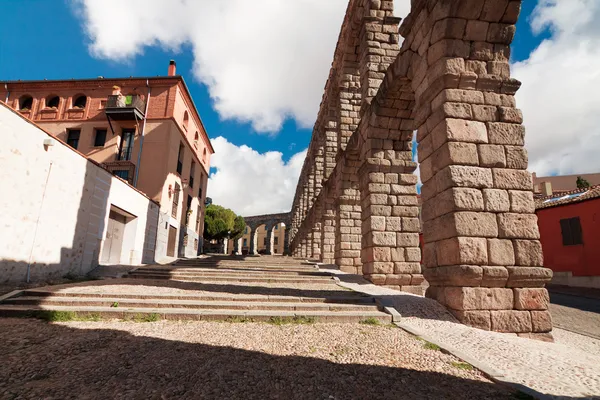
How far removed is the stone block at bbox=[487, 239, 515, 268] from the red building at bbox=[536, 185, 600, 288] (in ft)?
44.5

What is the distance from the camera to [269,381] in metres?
2.40

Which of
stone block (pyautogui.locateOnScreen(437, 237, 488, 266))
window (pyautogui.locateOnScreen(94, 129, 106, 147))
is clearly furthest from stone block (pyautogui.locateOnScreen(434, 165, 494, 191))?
window (pyautogui.locateOnScreen(94, 129, 106, 147))

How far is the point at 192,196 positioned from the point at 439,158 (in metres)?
18.0

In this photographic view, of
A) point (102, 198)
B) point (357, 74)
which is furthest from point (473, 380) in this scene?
point (357, 74)

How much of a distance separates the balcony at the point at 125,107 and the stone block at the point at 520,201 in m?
16.5

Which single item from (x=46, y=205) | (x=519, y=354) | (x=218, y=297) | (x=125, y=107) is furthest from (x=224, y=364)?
(x=125, y=107)

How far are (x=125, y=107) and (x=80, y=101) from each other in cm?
412

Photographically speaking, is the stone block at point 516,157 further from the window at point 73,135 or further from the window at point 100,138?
the window at point 73,135

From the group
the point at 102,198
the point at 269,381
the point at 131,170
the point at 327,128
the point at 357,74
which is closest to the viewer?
the point at 269,381

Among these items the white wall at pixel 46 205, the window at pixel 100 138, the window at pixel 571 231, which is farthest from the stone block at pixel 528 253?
the window at pixel 100 138

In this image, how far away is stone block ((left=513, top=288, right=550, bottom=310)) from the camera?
4.14 meters

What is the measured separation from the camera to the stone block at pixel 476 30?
4.90 meters

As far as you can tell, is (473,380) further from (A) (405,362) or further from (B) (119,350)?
(B) (119,350)

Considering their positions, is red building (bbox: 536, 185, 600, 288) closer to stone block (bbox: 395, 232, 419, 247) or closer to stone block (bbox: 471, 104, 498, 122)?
stone block (bbox: 395, 232, 419, 247)
